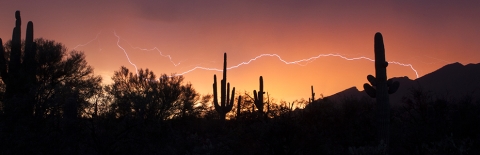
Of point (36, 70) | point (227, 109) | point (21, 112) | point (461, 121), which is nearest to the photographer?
point (21, 112)

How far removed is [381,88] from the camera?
17281 mm

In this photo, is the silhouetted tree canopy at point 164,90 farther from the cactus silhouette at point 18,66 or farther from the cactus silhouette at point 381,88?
the cactus silhouette at point 381,88

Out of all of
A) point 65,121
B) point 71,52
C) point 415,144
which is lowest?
point 415,144

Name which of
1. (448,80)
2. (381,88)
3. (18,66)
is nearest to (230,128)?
(381,88)

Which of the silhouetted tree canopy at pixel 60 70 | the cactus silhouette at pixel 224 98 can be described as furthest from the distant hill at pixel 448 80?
the silhouetted tree canopy at pixel 60 70

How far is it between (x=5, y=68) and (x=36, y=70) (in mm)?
1939

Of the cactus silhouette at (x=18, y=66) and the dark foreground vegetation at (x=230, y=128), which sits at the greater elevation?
the cactus silhouette at (x=18, y=66)

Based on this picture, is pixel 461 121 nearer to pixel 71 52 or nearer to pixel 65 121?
pixel 65 121

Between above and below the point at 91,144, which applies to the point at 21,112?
above

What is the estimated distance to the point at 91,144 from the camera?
50.7 feet

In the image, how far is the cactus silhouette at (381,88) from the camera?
55.1 ft

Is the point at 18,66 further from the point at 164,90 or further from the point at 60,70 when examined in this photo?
the point at 164,90


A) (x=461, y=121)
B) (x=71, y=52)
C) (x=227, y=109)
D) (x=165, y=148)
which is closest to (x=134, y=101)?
(x=165, y=148)

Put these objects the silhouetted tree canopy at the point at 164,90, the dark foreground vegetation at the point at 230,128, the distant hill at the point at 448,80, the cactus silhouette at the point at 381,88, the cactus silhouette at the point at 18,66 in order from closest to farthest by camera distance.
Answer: the dark foreground vegetation at the point at 230,128 → the cactus silhouette at the point at 381,88 → the cactus silhouette at the point at 18,66 → the silhouetted tree canopy at the point at 164,90 → the distant hill at the point at 448,80
